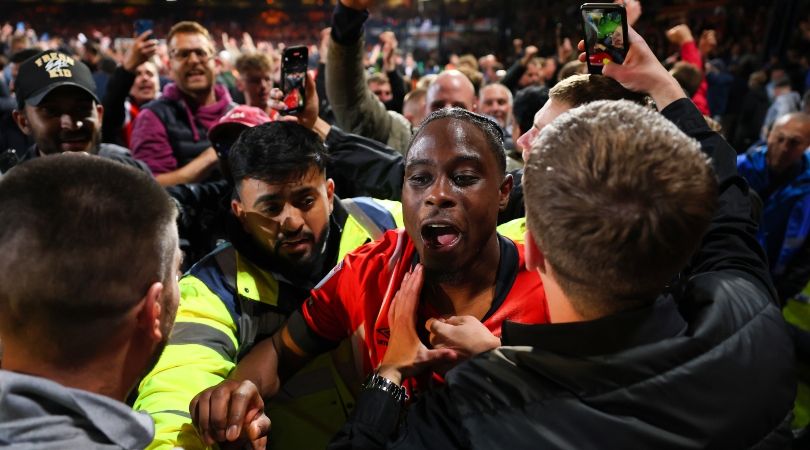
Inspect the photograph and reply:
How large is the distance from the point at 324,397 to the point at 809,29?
10356 millimetres

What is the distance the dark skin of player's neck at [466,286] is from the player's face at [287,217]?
26.1 inches

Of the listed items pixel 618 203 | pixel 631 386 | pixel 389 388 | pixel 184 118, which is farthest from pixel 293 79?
pixel 631 386

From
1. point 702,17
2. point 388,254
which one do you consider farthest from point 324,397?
point 702,17

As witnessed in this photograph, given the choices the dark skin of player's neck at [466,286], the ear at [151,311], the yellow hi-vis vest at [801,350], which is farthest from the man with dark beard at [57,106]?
the yellow hi-vis vest at [801,350]

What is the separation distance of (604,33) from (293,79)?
1424 millimetres

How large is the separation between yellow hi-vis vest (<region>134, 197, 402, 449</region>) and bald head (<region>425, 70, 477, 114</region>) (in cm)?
191

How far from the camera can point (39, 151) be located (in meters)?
2.96

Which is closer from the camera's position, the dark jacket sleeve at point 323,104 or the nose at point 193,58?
the nose at point 193,58

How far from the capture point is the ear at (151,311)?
1131 millimetres

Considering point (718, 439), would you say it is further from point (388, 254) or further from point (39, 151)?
point (39, 151)

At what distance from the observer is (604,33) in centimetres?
180

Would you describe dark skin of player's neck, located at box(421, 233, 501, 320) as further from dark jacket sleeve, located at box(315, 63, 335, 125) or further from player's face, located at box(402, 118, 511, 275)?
dark jacket sleeve, located at box(315, 63, 335, 125)

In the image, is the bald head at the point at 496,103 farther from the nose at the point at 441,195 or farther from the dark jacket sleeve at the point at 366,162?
→ the nose at the point at 441,195

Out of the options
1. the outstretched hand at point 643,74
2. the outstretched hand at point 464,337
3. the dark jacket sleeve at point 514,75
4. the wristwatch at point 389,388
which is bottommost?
the dark jacket sleeve at point 514,75
